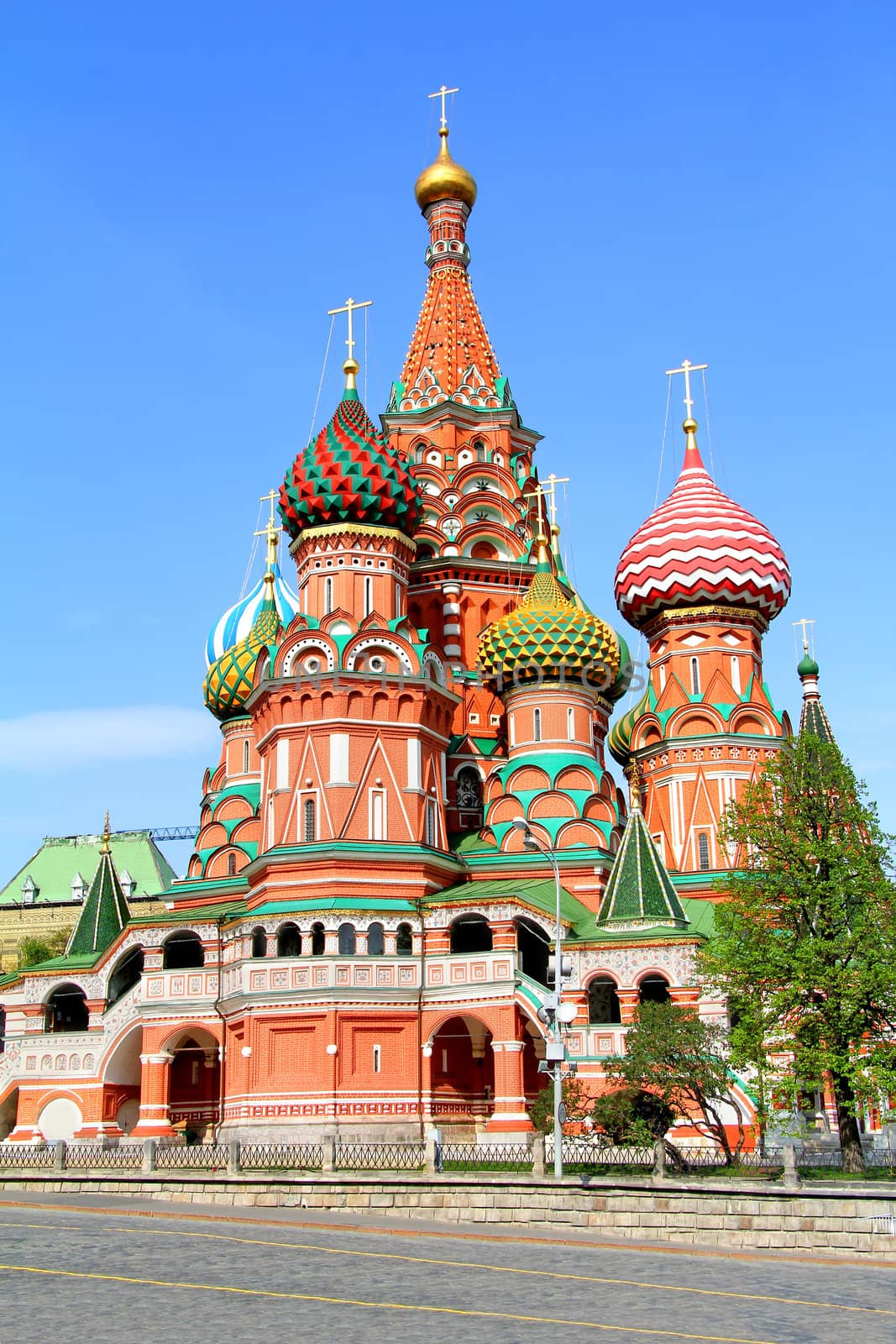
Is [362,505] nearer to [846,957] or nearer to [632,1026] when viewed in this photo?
[632,1026]

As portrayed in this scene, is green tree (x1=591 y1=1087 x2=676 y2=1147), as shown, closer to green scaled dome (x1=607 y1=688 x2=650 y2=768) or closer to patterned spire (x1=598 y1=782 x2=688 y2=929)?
patterned spire (x1=598 y1=782 x2=688 y2=929)

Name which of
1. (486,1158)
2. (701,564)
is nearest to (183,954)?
(486,1158)

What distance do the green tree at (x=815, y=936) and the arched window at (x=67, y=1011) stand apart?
64.5 feet

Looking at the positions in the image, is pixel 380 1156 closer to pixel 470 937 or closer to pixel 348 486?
pixel 470 937

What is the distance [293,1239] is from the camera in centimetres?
→ 1684

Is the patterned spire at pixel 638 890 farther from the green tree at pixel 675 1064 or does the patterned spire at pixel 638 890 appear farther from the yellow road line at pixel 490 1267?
the yellow road line at pixel 490 1267

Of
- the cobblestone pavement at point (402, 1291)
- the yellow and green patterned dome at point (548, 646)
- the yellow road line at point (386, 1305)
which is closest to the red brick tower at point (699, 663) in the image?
the yellow and green patterned dome at point (548, 646)

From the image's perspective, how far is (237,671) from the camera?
1698 inches

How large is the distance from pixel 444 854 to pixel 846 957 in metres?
13.5

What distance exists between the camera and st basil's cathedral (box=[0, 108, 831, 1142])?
32.5 m

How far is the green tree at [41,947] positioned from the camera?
5566 cm

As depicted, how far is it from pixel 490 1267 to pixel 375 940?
19055mm

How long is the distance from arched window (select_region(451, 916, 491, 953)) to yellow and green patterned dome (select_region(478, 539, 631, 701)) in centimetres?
693

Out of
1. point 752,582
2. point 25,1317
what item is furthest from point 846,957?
point 752,582
